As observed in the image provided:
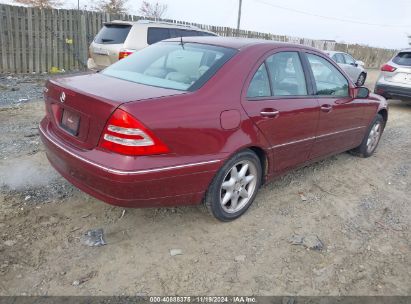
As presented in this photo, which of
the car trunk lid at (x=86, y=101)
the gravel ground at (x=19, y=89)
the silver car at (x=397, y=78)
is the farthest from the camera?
the silver car at (x=397, y=78)

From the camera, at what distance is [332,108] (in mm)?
4258

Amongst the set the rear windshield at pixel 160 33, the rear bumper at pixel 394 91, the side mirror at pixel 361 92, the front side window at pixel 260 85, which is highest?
the rear windshield at pixel 160 33

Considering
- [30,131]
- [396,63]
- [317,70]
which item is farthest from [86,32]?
[317,70]

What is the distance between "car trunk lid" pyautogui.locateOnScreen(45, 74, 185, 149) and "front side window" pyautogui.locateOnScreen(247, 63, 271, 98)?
71 cm

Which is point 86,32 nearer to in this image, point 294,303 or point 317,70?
point 317,70

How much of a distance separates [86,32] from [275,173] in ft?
35.9

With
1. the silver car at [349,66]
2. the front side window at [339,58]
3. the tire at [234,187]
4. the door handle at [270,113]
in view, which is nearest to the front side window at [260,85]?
the door handle at [270,113]

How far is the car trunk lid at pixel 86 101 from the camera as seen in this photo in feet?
8.82

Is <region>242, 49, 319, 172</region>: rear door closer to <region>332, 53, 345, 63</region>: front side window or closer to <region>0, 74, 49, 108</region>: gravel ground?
<region>0, 74, 49, 108</region>: gravel ground

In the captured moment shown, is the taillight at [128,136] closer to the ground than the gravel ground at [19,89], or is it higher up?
higher up

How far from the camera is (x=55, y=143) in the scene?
3.08m

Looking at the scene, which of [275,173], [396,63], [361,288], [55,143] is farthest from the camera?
[396,63]

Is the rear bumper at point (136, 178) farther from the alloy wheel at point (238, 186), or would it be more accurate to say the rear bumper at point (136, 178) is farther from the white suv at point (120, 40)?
the white suv at point (120, 40)

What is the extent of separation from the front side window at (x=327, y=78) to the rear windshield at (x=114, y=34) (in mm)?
5373
